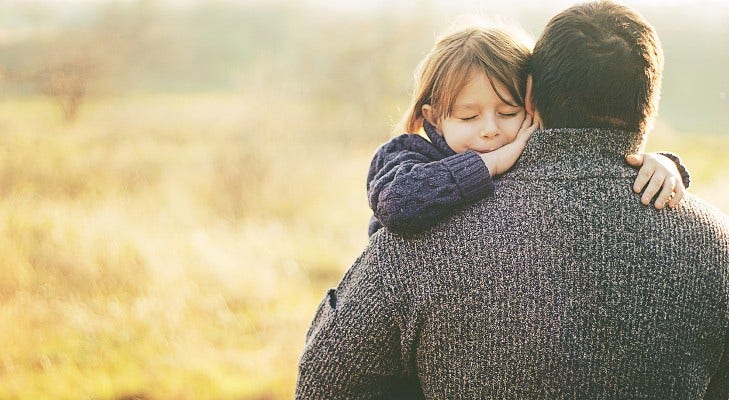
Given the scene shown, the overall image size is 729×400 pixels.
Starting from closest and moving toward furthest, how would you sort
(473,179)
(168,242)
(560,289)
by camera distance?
(560,289) < (473,179) < (168,242)

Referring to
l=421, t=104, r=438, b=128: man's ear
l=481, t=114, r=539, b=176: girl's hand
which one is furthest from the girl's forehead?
l=481, t=114, r=539, b=176: girl's hand

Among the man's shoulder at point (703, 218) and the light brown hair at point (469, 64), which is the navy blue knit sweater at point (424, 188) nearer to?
the man's shoulder at point (703, 218)

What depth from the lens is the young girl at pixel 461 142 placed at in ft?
4.43

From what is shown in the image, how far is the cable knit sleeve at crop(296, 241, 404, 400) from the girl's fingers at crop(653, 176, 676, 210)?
1.86 feet

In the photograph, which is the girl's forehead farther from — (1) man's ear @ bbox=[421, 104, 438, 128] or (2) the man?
(2) the man

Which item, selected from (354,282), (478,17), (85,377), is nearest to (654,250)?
(354,282)

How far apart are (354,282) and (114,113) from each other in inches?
297

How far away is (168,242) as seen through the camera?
5293mm

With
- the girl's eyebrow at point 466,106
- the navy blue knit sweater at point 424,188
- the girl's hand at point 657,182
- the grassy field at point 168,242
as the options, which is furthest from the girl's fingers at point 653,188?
the grassy field at point 168,242

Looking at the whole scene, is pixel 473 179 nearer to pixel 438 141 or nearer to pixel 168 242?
pixel 438 141

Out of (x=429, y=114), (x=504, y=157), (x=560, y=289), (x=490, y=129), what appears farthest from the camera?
(x=429, y=114)

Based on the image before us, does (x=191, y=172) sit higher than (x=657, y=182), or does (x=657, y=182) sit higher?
(x=191, y=172)

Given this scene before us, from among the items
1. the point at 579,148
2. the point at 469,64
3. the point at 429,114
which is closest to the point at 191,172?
the point at 429,114

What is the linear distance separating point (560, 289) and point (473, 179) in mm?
282
